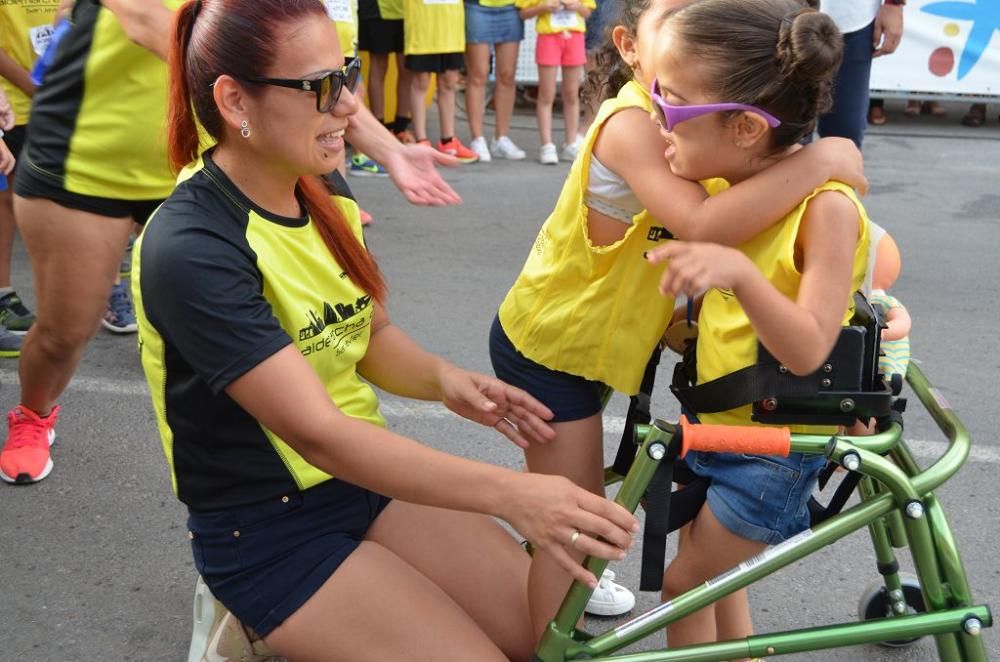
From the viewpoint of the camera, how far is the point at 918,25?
9.24 meters

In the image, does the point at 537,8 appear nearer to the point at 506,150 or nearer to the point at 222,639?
the point at 506,150

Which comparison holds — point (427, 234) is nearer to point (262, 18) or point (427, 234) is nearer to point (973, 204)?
point (973, 204)

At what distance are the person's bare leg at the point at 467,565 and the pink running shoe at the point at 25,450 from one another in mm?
1717

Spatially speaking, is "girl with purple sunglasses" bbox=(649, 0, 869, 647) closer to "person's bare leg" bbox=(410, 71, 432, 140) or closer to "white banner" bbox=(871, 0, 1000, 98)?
"person's bare leg" bbox=(410, 71, 432, 140)

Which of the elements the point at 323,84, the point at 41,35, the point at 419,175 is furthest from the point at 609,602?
the point at 41,35

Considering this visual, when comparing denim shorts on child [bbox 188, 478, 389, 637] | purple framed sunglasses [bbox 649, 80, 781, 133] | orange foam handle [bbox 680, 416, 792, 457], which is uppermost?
purple framed sunglasses [bbox 649, 80, 781, 133]

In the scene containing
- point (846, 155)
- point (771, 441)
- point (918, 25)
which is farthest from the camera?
point (918, 25)

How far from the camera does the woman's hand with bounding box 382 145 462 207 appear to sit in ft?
7.13

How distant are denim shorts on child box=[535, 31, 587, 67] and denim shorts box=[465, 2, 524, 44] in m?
0.21

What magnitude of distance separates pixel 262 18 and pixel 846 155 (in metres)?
1.00

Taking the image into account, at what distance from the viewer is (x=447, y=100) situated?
27.6ft

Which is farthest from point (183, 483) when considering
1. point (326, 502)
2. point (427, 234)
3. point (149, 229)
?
point (427, 234)

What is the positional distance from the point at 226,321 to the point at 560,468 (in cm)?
77

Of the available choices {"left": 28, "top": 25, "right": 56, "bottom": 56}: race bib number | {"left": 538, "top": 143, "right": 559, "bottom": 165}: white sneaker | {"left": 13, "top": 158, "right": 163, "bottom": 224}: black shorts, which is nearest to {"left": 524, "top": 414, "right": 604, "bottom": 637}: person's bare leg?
{"left": 13, "top": 158, "right": 163, "bottom": 224}: black shorts
